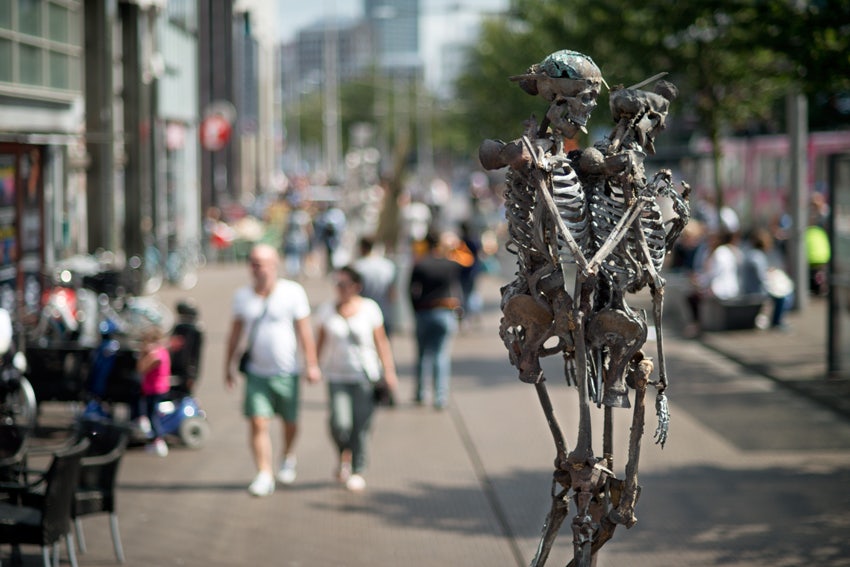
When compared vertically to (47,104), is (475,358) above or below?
below

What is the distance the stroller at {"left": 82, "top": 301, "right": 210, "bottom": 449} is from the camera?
12.5 metres

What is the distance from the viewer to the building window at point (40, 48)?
16.6 meters

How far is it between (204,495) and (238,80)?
171ft

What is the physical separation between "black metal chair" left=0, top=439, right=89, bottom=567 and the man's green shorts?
247cm

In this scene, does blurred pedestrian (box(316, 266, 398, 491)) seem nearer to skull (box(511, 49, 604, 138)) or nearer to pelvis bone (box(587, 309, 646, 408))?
pelvis bone (box(587, 309, 646, 408))

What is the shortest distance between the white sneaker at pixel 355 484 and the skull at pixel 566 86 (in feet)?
19.3

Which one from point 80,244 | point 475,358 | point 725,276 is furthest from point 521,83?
point 80,244

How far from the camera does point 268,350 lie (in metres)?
10.8

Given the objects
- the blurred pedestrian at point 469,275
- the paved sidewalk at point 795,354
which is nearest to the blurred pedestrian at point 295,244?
the blurred pedestrian at point 469,275

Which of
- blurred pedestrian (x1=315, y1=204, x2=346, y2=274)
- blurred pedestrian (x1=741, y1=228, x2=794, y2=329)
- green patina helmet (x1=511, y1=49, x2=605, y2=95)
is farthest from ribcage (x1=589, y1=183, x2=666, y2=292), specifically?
blurred pedestrian (x1=315, y1=204, x2=346, y2=274)

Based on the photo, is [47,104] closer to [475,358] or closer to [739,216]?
[475,358]

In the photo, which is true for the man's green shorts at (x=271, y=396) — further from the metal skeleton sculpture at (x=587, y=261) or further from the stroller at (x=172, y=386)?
the metal skeleton sculpture at (x=587, y=261)

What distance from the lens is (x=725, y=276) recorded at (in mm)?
21281

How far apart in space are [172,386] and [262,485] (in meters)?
2.52
